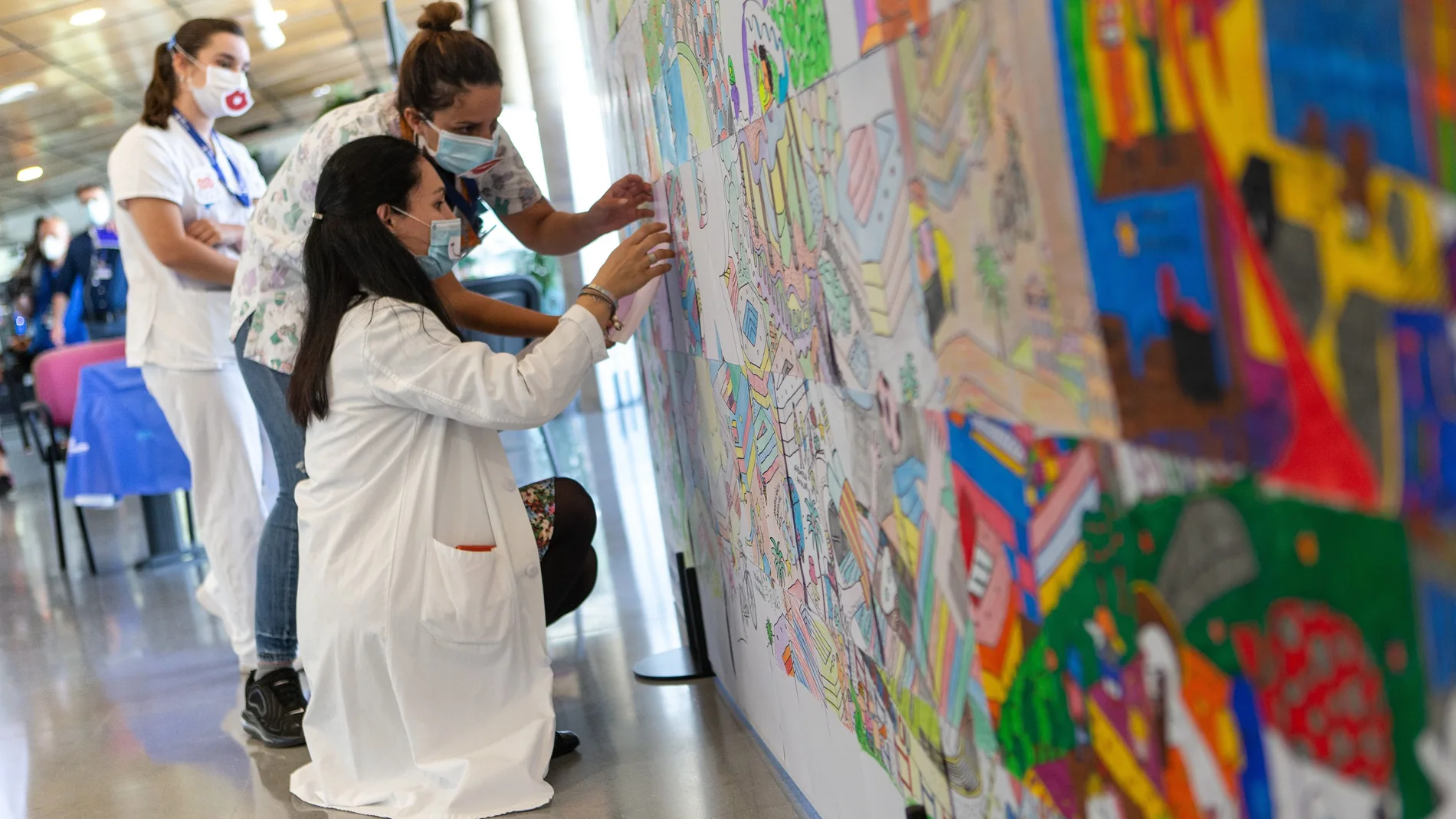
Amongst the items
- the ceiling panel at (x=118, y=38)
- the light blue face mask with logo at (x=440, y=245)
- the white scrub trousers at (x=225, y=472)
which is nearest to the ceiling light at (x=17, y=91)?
the ceiling panel at (x=118, y=38)

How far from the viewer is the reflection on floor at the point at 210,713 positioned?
201 cm

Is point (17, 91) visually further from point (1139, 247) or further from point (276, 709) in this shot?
point (1139, 247)

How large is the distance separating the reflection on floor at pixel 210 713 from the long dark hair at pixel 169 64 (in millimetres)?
Result: 1278

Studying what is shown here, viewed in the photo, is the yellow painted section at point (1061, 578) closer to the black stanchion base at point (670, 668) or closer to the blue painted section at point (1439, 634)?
the blue painted section at point (1439, 634)

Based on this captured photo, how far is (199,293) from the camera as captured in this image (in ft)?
9.39

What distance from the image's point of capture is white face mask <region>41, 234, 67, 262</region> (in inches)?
340

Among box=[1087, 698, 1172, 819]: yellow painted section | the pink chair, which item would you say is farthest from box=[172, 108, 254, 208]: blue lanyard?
box=[1087, 698, 1172, 819]: yellow painted section

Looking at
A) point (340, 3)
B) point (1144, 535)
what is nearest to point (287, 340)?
point (1144, 535)

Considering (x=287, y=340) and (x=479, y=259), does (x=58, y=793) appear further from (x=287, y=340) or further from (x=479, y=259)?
(x=479, y=259)

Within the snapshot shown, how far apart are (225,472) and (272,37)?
9.98m

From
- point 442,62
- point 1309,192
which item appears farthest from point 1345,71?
→ point 442,62

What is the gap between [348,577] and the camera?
76.5 inches

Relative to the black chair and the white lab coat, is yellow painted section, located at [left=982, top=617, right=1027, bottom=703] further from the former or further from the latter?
the black chair

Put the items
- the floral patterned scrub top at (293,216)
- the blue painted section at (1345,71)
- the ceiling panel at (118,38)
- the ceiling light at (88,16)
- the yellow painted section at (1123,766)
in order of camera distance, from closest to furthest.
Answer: the blue painted section at (1345,71)
the yellow painted section at (1123,766)
the floral patterned scrub top at (293,216)
the ceiling light at (88,16)
the ceiling panel at (118,38)
